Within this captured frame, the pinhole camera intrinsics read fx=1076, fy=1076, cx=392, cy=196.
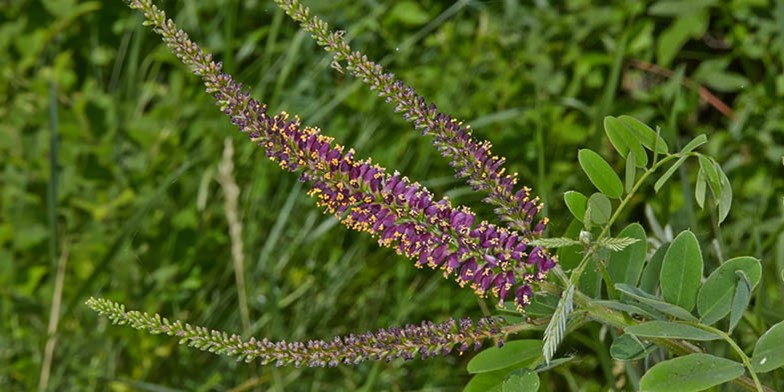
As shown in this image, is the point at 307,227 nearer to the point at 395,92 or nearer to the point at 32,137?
the point at 32,137

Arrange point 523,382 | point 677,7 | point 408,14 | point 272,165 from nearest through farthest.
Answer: point 523,382, point 272,165, point 677,7, point 408,14

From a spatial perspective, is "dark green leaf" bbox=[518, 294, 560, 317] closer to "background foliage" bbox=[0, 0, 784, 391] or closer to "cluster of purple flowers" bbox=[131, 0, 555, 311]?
"cluster of purple flowers" bbox=[131, 0, 555, 311]

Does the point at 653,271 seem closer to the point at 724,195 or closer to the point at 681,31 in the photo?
the point at 724,195

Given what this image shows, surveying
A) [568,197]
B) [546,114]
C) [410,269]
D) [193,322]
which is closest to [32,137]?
[193,322]

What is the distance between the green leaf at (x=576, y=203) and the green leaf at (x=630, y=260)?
64 millimetres

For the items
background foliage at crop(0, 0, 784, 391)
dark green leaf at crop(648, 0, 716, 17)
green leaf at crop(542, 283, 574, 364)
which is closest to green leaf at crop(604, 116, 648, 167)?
green leaf at crop(542, 283, 574, 364)

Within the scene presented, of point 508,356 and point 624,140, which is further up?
point 624,140

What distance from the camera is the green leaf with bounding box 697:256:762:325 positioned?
2.73 ft

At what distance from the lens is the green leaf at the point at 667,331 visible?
0.73 meters

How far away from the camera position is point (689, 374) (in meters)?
0.77

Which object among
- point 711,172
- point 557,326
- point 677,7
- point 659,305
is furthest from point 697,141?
point 677,7

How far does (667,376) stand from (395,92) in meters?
0.28

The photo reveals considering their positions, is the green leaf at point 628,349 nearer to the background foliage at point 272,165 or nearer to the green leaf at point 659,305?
the green leaf at point 659,305

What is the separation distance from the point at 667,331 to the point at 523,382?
11 centimetres
